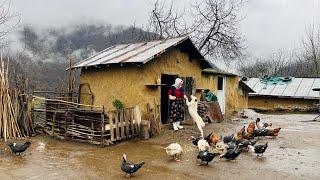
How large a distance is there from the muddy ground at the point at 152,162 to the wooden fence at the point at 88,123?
0.33 m

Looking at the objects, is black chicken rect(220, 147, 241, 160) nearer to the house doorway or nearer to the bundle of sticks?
the bundle of sticks

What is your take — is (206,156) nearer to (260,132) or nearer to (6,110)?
(260,132)

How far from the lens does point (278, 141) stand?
1312 cm

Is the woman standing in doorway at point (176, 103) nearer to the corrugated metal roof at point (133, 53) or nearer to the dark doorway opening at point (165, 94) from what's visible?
the corrugated metal roof at point (133, 53)

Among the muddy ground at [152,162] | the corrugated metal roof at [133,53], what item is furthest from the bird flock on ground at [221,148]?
the corrugated metal roof at [133,53]

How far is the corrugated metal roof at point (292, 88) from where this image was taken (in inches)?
1185

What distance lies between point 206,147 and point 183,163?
92cm

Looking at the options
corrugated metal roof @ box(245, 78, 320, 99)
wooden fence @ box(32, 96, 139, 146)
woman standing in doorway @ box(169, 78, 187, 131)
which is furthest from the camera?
corrugated metal roof @ box(245, 78, 320, 99)

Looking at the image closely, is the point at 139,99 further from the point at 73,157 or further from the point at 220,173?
the point at 220,173

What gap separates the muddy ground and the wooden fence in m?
0.33

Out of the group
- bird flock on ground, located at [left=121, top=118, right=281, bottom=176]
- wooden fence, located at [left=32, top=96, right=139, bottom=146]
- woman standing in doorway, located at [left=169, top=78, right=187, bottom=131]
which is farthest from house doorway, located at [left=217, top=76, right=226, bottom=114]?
wooden fence, located at [left=32, top=96, right=139, bottom=146]

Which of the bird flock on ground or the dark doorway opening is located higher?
the dark doorway opening

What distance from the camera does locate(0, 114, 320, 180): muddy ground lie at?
8906 millimetres

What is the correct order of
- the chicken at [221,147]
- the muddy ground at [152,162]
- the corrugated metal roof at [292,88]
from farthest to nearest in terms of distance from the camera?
the corrugated metal roof at [292,88] → the chicken at [221,147] → the muddy ground at [152,162]
